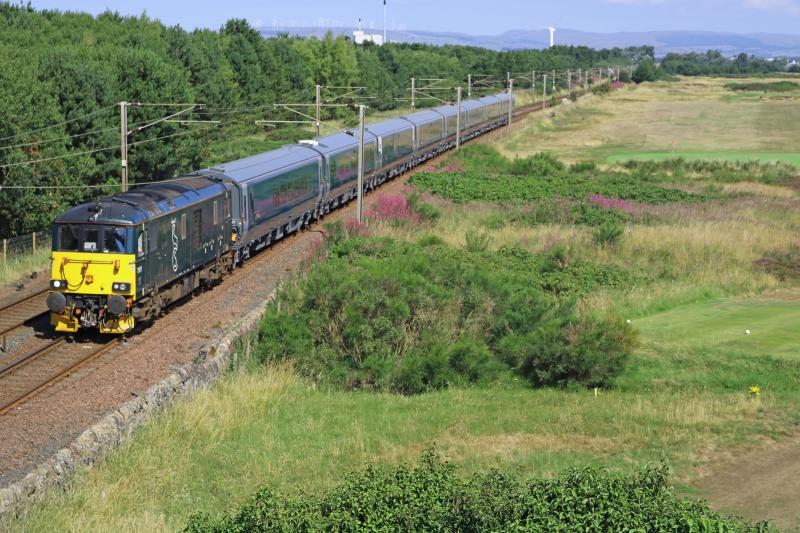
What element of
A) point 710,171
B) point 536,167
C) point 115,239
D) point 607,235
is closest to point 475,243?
point 607,235

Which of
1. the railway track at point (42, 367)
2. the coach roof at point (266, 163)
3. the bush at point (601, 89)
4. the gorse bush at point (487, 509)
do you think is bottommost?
the railway track at point (42, 367)

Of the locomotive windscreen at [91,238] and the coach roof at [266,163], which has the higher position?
the coach roof at [266,163]

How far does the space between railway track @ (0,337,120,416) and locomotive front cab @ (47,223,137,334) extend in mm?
897

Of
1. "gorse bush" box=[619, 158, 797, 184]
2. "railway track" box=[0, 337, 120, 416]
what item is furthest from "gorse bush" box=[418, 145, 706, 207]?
"railway track" box=[0, 337, 120, 416]

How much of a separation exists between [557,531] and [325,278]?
53.6 feet

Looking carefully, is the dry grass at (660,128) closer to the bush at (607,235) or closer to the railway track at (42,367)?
the bush at (607,235)

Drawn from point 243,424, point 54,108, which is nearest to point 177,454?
point 243,424

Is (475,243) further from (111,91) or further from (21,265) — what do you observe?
(111,91)

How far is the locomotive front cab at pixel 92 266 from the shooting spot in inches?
963

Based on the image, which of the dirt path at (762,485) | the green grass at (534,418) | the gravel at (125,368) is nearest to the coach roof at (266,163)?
the gravel at (125,368)

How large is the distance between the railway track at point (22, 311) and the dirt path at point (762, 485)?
17.2 metres

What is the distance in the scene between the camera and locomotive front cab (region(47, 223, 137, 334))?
2447cm

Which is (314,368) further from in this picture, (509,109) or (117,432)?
(509,109)

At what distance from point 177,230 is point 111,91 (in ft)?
98.1
